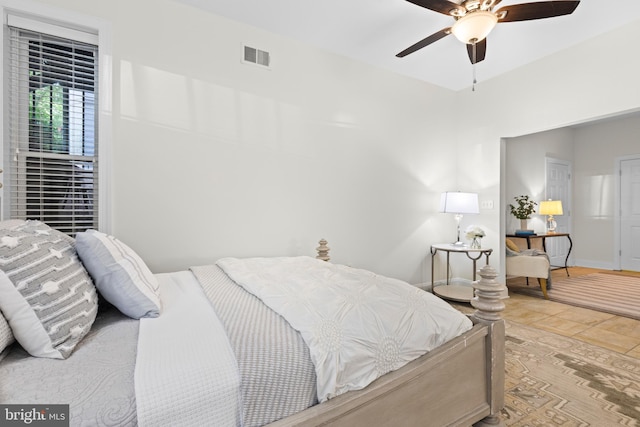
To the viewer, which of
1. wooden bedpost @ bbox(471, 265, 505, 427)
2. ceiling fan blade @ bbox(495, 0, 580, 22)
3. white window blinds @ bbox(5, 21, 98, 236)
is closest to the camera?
wooden bedpost @ bbox(471, 265, 505, 427)

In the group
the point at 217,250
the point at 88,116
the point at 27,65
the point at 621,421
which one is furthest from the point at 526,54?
the point at 27,65

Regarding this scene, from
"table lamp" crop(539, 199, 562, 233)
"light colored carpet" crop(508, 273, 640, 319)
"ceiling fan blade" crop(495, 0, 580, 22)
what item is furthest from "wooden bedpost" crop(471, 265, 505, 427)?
"table lamp" crop(539, 199, 562, 233)

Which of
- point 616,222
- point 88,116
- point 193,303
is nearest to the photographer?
point 193,303

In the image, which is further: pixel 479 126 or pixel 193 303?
pixel 479 126

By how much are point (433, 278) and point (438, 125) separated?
6.65 feet

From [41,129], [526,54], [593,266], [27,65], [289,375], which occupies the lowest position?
[593,266]

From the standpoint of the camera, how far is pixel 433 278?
13.0 ft

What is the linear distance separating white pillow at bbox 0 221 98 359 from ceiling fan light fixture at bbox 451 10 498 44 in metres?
2.56

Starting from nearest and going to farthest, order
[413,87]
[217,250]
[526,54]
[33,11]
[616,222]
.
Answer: [33,11]
[217,250]
[526,54]
[413,87]
[616,222]

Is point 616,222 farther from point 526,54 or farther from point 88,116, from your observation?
point 88,116

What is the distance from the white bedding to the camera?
0.76 metres

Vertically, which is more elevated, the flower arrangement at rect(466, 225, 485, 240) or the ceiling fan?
the ceiling fan

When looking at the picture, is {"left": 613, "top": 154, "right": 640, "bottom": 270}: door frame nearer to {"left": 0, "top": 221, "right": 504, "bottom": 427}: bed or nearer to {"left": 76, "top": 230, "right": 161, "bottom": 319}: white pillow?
{"left": 0, "top": 221, "right": 504, "bottom": 427}: bed

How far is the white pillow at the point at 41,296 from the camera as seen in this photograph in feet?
2.94
